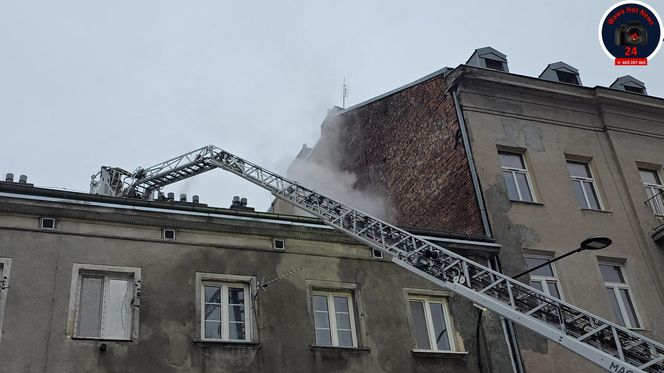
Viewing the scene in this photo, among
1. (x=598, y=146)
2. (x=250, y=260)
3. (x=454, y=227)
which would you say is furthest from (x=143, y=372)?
(x=598, y=146)

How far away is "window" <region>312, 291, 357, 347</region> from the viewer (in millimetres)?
13820

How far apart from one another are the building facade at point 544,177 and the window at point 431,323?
63.0 inches

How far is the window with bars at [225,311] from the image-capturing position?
13.0m

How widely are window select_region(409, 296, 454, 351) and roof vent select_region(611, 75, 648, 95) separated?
10970mm

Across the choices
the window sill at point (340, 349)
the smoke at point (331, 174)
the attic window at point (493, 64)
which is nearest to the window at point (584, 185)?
the attic window at point (493, 64)

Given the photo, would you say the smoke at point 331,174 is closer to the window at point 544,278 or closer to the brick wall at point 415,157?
the brick wall at point 415,157

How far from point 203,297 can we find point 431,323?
15.2 feet

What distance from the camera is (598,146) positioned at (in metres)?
19.7

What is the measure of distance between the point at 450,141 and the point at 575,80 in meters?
5.42

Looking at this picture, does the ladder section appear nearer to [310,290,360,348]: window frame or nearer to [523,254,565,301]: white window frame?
[310,290,360,348]: window frame

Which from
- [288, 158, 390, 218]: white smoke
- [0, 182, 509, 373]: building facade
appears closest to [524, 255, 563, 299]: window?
[0, 182, 509, 373]: building facade

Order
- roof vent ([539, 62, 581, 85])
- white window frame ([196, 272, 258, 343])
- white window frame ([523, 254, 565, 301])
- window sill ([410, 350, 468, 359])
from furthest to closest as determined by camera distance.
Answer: roof vent ([539, 62, 581, 85])
white window frame ([523, 254, 565, 301])
window sill ([410, 350, 468, 359])
white window frame ([196, 272, 258, 343])

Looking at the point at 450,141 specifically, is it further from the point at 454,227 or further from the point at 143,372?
the point at 143,372

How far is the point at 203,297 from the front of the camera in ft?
43.4
